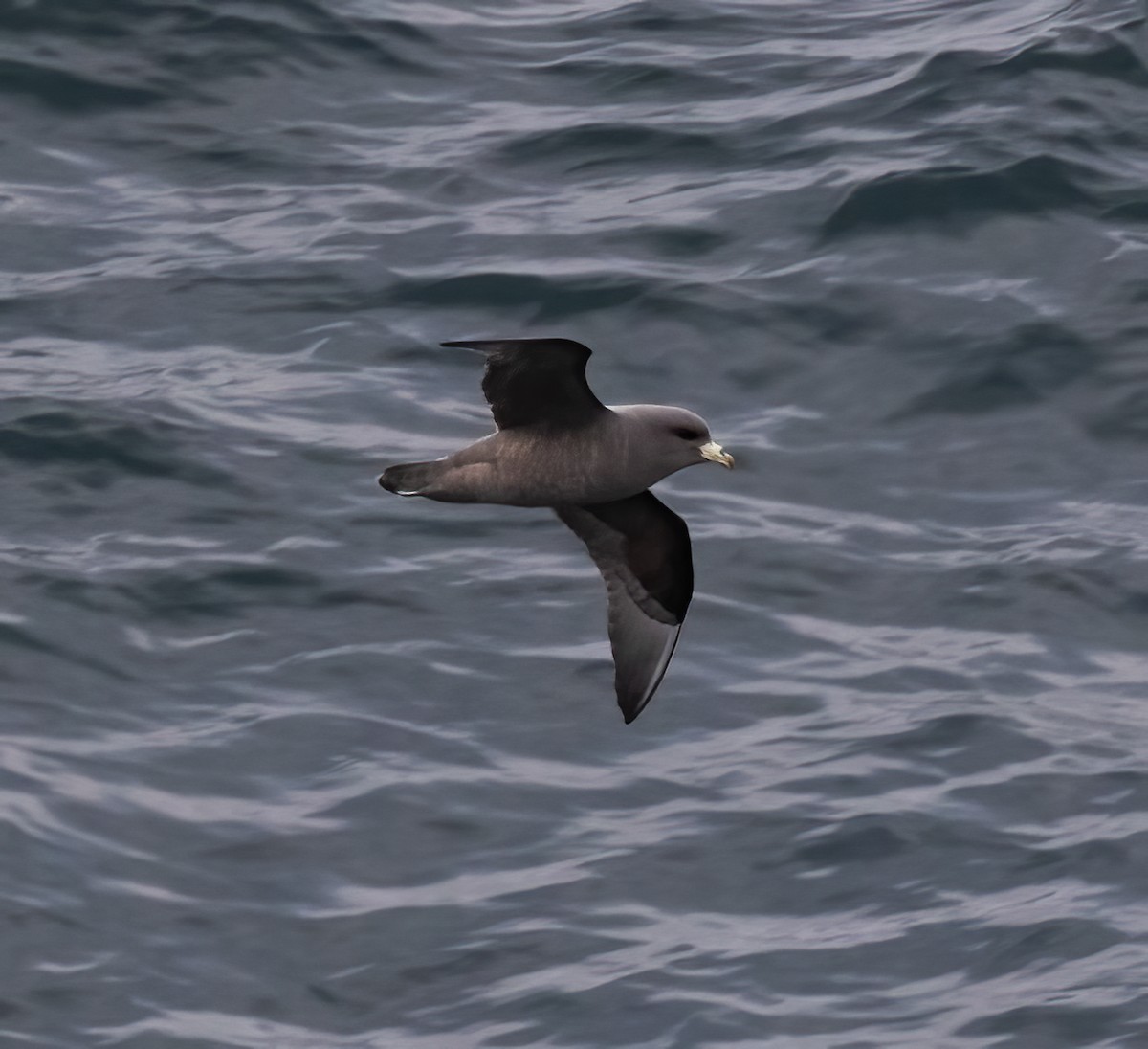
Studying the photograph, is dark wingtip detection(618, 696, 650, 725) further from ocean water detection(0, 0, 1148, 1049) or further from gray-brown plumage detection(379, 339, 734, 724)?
gray-brown plumage detection(379, 339, 734, 724)

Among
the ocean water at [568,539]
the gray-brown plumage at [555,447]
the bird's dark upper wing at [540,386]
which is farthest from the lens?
the ocean water at [568,539]

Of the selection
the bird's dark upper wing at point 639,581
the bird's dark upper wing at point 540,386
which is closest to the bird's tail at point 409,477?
the bird's dark upper wing at point 540,386

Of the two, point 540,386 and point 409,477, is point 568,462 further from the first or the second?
point 409,477

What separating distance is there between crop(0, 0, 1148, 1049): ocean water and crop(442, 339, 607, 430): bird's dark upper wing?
2.48 meters

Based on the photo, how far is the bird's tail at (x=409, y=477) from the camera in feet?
30.1

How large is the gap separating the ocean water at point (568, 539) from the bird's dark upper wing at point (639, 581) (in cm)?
80

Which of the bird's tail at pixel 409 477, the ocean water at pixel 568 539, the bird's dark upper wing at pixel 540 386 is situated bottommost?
the ocean water at pixel 568 539

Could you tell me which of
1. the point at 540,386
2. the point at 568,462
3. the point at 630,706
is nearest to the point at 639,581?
the point at 630,706

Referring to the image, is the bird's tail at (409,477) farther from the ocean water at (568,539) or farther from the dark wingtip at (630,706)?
the ocean water at (568,539)

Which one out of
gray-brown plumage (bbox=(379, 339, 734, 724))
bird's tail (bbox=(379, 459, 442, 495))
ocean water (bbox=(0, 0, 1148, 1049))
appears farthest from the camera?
ocean water (bbox=(0, 0, 1148, 1049))

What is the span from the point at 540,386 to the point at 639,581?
72.2 inches

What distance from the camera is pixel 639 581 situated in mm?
10562

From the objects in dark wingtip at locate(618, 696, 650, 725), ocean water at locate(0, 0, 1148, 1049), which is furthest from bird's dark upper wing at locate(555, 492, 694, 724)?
ocean water at locate(0, 0, 1148, 1049)

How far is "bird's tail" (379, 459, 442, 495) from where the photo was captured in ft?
30.1
